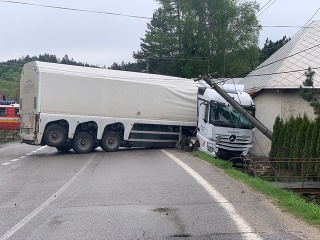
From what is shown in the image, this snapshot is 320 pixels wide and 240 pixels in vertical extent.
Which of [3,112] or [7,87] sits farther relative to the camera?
[7,87]

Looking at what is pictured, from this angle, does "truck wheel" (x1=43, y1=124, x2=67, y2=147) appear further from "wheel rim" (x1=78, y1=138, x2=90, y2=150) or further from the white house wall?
the white house wall

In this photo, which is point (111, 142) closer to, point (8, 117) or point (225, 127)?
point (225, 127)

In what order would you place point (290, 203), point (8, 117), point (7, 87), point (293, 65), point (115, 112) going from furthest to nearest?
point (7, 87)
point (8, 117)
point (293, 65)
point (115, 112)
point (290, 203)

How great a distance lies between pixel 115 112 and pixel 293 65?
967 cm

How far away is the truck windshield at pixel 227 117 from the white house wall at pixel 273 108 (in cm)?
238

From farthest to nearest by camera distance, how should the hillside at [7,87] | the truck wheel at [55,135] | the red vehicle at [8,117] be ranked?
the hillside at [7,87] < the red vehicle at [8,117] < the truck wheel at [55,135]

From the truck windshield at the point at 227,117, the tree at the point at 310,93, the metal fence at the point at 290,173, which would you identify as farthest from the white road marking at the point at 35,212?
the truck windshield at the point at 227,117

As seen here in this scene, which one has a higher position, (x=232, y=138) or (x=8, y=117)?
(x=232, y=138)

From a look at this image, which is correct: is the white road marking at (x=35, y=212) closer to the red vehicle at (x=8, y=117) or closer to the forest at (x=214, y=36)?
the red vehicle at (x=8, y=117)

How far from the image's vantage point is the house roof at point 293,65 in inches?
1104

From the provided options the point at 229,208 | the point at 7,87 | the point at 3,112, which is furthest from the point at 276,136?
the point at 7,87

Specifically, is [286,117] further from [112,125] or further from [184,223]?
[184,223]

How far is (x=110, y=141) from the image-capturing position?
26.5 metres

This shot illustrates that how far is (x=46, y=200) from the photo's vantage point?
1189 centimetres
